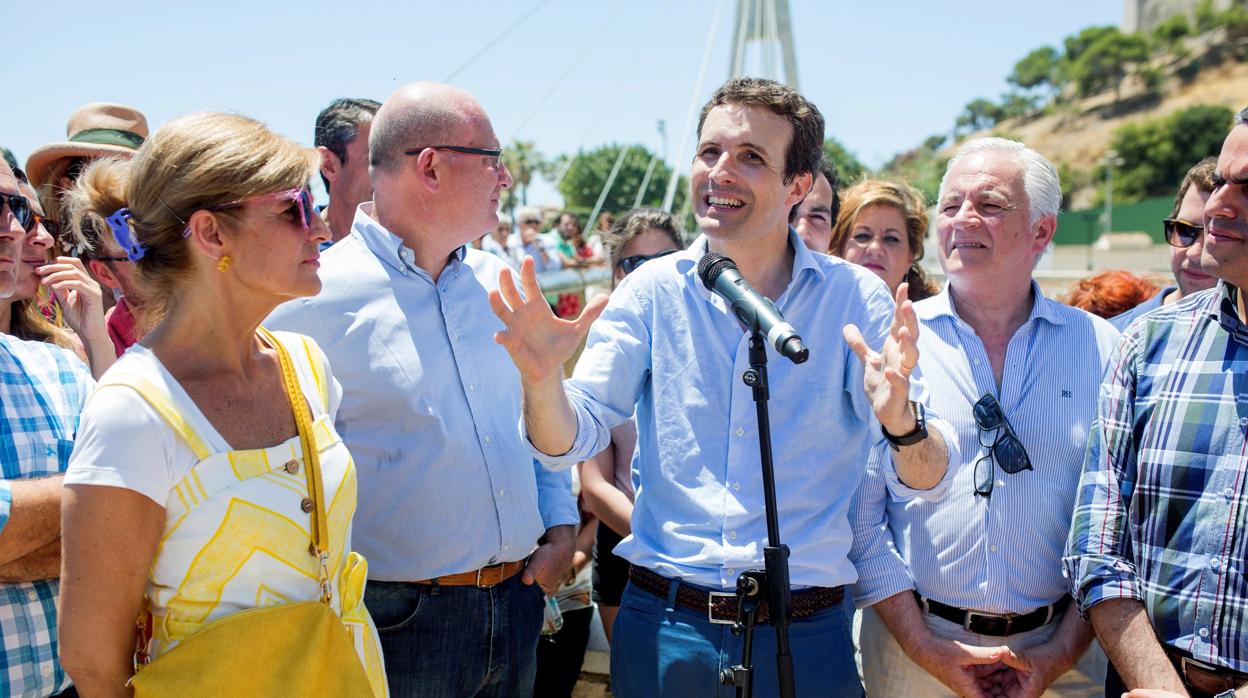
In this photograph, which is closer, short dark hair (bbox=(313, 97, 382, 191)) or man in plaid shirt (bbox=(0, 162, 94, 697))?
man in plaid shirt (bbox=(0, 162, 94, 697))

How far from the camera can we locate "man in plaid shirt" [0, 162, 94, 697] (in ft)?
5.62

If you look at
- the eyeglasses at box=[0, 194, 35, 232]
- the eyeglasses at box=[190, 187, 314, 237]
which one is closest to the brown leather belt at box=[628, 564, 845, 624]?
the eyeglasses at box=[190, 187, 314, 237]

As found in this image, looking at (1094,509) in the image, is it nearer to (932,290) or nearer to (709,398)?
(709,398)

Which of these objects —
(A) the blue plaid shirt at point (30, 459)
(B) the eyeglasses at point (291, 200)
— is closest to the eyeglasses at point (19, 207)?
(A) the blue plaid shirt at point (30, 459)

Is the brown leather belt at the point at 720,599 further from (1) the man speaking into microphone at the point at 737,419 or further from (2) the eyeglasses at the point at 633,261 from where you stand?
(2) the eyeglasses at the point at 633,261

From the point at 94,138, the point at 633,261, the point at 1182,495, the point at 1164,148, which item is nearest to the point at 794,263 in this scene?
the point at 1182,495

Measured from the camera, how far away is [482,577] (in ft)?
7.93

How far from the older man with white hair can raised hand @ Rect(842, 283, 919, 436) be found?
1.46 ft

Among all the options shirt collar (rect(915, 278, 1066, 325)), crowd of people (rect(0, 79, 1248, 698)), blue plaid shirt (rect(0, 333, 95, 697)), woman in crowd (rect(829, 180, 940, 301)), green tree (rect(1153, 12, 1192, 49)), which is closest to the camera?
crowd of people (rect(0, 79, 1248, 698))

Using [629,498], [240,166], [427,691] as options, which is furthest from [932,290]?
[240,166]

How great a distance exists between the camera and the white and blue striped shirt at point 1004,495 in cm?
244

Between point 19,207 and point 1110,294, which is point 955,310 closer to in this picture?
point 1110,294

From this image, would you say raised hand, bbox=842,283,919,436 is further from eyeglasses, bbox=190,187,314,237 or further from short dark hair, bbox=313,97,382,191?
short dark hair, bbox=313,97,382,191

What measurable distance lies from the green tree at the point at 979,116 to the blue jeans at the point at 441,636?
A: 356ft
